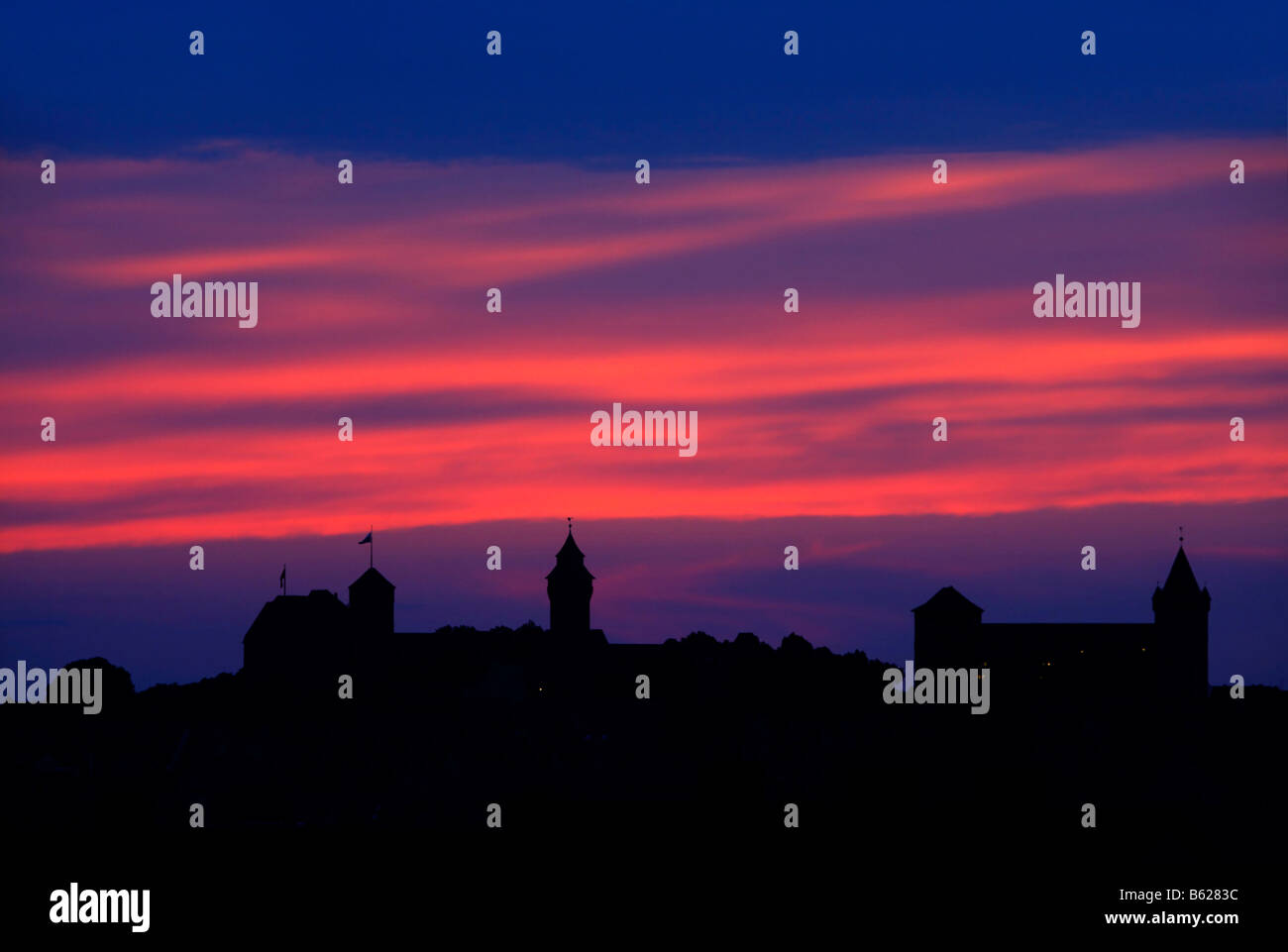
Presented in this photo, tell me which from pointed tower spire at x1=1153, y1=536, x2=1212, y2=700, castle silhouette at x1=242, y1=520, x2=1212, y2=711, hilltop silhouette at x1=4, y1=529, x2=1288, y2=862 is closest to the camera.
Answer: hilltop silhouette at x1=4, y1=529, x2=1288, y2=862

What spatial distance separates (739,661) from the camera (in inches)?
6521

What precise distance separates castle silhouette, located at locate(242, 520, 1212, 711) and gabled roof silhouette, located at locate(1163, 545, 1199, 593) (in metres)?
0.07

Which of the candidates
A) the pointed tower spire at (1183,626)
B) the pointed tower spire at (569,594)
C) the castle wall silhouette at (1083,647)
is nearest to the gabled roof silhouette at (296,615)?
the pointed tower spire at (569,594)

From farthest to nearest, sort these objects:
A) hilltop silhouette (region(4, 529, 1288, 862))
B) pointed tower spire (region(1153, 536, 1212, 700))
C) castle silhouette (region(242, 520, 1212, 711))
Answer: pointed tower spire (region(1153, 536, 1212, 700)) < castle silhouette (region(242, 520, 1212, 711)) < hilltop silhouette (region(4, 529, 1288, 862))

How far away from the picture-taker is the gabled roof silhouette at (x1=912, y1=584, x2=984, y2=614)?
6550 inches

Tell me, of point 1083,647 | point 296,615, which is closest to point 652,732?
point 296,615

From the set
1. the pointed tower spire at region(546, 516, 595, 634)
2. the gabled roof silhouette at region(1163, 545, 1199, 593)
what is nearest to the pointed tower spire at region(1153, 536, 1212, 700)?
the gabled roof silhouette at region(1163, 545, 1199, 593)

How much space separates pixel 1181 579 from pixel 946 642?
696 inches

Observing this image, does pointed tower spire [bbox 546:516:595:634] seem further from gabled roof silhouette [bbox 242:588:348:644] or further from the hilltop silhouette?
gabled roof silhouette [bbox 242:588:348:644]

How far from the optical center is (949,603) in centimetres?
16662

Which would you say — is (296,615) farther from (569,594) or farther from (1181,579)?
(1181,579)

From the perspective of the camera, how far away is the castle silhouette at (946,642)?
494 ft
